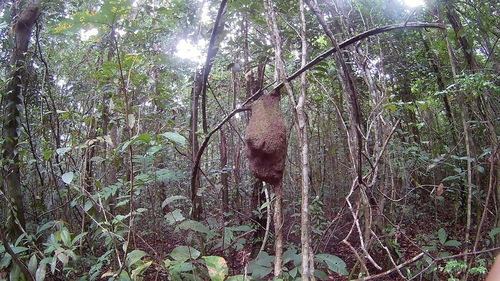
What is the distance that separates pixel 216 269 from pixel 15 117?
2516 millimetres

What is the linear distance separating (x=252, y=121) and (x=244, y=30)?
88.2 inches

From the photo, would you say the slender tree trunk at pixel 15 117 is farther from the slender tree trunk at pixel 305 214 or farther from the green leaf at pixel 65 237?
the slender tree trunk at pixel 305 214

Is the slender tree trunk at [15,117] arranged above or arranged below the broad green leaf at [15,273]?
above

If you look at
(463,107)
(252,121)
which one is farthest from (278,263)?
(463,107)

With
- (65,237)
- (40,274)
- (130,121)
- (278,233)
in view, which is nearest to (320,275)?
(278,233)

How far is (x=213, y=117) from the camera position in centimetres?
582

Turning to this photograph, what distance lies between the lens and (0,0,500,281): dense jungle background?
170 centimetres

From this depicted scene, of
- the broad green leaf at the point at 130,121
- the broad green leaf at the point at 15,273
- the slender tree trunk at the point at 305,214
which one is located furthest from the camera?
the broad green leaf at the point at 15,273

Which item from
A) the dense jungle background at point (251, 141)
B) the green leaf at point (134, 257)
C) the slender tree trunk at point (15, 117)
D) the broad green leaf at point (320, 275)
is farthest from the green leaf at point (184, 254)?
the slender tree trunk at point (15, 117)

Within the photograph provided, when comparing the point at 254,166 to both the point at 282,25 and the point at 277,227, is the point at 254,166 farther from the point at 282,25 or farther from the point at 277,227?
the point at 282,25

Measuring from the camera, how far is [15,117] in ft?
9.52

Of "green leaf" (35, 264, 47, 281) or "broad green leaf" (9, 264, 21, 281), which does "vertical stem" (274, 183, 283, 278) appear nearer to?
"green leaf" (35, 264, 47, 281)

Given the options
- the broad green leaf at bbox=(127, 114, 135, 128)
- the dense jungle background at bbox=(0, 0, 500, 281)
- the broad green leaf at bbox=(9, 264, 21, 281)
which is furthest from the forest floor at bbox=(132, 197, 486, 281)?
the broad green leaf at bbox=(127, 114, 135, 128)

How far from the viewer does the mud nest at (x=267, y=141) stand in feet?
5.12
